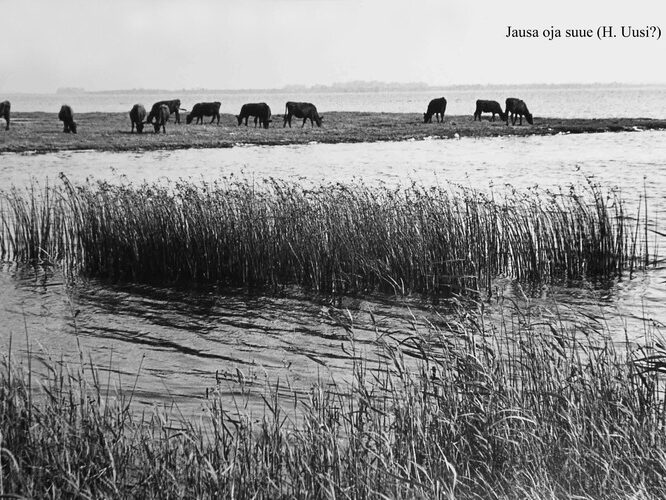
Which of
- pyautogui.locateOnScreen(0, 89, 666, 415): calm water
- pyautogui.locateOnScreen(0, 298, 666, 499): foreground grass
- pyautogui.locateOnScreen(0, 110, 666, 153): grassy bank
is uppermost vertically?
pyautogui.locateOnScreen(0, 110, 666, 153): grassy bank

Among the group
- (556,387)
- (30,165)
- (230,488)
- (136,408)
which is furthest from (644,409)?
(30,165)

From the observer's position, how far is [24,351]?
33.3 ft

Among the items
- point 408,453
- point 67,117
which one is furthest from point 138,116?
point 408,453

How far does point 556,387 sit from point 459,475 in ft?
4.04

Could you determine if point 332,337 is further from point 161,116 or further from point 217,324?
point 161,116

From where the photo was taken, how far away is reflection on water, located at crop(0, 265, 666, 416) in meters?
9.12

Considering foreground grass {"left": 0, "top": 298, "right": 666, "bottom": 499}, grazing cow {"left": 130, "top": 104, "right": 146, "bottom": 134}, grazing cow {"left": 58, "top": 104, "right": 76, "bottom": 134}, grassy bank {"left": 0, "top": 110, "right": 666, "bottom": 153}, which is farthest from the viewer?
grazing cow {"left": 130, "top": 104, "right": 146, "bottom": 134}

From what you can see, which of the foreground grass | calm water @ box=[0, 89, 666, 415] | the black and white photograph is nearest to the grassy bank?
the black and white photograph

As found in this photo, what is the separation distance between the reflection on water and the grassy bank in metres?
25.8

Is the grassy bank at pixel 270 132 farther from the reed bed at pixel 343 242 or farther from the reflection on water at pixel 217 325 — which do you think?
the reflection on water at pixel 217 325

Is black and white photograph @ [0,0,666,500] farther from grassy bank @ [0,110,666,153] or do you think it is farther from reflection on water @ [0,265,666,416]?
grassy bank @ [0,110,666,153]

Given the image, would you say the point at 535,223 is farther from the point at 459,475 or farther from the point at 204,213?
the point at 459,475

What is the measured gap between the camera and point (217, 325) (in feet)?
38.6

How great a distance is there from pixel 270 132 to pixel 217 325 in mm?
37133
